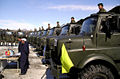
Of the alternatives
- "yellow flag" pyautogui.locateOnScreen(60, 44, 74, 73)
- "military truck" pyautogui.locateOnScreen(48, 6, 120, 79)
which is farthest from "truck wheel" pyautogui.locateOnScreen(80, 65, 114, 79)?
"yellow flag" pyautogui.locateOnScreen(60, 44, 74, 73)

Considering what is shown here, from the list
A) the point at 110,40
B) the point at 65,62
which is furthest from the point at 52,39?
the point at 110,40

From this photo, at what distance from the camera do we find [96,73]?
3820mm

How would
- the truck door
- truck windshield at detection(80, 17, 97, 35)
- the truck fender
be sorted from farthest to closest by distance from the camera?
1. truck windshield at detection(80, 17, 97, 35)
2. the truck door
3. the truck fender

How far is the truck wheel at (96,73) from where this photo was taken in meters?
3.82

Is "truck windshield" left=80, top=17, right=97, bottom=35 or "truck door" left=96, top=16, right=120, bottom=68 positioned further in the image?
"truck windshield" left=80, top=17, right=97, bottom=35

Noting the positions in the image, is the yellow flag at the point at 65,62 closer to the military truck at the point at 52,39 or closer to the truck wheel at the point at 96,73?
the truck wheel at the point at 96,73

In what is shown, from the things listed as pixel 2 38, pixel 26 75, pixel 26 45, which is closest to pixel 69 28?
pixel 26 45

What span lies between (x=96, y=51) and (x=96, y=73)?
61cm

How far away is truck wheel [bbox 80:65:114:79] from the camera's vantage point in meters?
3.82

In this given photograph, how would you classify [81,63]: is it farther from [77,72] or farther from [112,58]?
[112,58]

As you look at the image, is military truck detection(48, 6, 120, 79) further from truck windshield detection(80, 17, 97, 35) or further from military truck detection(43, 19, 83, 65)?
military truck detection(43, 19, 83, 65)

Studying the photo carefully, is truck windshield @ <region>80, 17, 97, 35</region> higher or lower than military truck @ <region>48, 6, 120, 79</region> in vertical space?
higher

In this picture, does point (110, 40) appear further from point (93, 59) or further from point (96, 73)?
point (96, 73)

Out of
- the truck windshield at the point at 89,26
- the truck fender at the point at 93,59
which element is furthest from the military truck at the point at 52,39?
the truck fender at the point at 93,59
